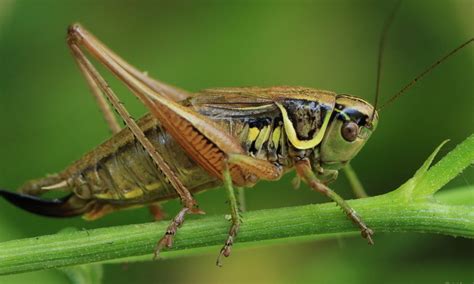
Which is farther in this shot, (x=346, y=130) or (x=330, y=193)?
(x=346, y=130)

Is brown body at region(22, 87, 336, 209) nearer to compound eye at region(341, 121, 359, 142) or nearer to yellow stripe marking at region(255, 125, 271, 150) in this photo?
yellow stripe marking at region(255, 125, 271, 150)

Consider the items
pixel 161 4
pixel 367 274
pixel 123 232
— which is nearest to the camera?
pixel 123 232

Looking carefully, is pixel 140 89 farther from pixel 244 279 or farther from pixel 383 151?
pixel 383 151

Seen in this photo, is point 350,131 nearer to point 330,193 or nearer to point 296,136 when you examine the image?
point 296,136

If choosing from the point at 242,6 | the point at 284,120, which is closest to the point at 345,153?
the point at 284,120

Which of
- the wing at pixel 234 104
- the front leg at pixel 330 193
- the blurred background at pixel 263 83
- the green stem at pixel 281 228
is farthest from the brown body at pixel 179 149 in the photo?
the blurred background at pixel 263 83

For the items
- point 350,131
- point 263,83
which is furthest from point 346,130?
point 263,83
